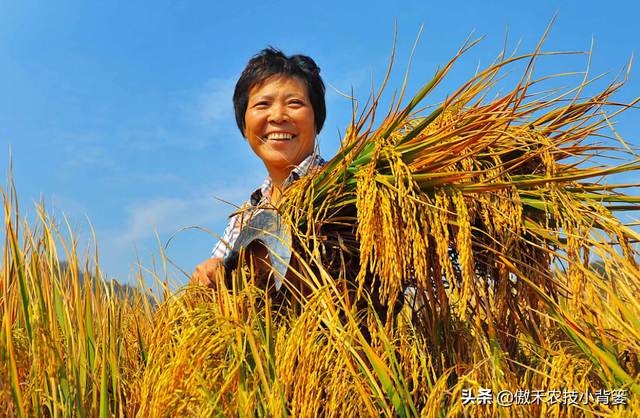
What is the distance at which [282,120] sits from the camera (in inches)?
101

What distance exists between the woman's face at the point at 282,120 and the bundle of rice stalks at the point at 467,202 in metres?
0.83

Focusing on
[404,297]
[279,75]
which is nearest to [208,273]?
[404,297]

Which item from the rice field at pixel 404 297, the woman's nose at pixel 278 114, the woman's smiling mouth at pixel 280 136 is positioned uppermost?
the woman's nose at pixel 278 114

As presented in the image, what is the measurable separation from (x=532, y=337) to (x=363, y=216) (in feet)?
2.99

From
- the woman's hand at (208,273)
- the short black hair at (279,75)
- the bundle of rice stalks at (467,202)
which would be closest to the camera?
the bundle of rice stalks at (467,202)

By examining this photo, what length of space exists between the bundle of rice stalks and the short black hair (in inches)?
41.6

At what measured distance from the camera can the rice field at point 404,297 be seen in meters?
1.43

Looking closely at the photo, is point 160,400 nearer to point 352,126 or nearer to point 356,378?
point 356,378

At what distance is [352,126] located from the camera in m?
1.79

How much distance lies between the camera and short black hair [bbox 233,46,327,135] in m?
2.70

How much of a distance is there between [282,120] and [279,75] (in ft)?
0.95

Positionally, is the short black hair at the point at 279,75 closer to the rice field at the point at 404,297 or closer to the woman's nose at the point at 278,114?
the woman's nose at the point at 278,114

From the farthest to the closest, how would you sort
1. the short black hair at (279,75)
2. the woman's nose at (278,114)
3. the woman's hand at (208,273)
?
1. the short black hair at (279,75)
2. the woman's nose at (278,114)
3. the woman's hand at (208,273)

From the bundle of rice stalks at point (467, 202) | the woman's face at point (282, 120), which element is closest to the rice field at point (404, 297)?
the bundle of rice stalks at point (467, 202)
